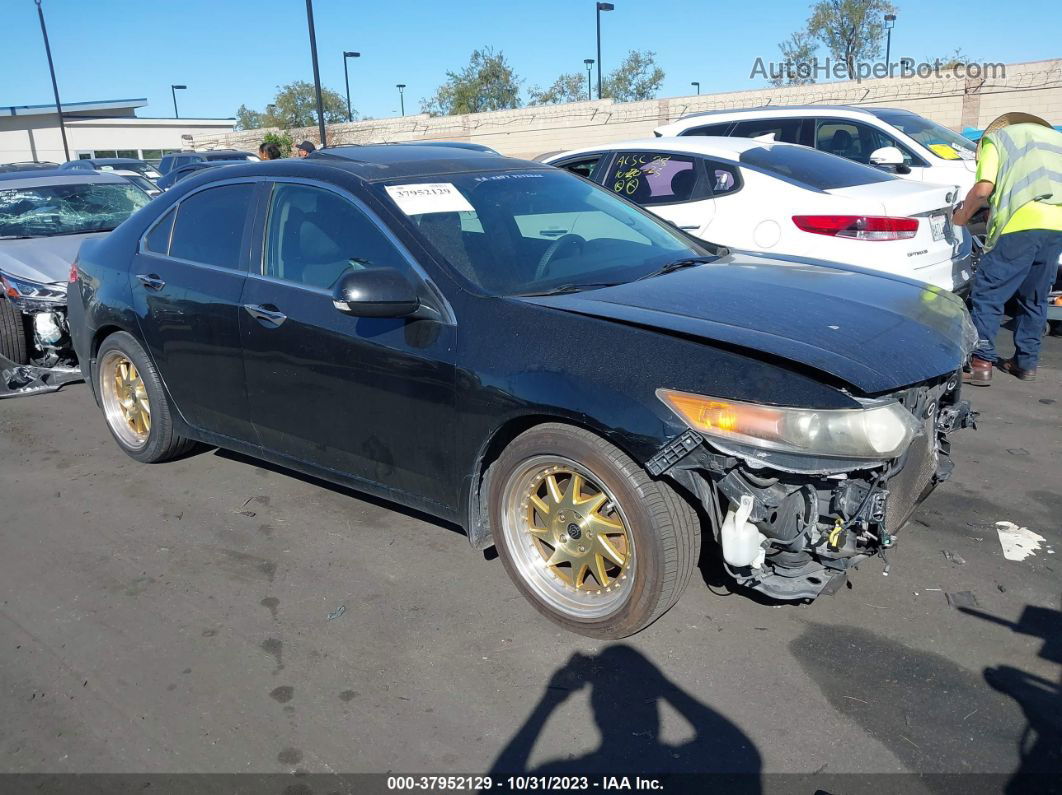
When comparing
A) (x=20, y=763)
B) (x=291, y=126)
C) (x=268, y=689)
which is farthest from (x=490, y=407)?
(x=291, y=126)

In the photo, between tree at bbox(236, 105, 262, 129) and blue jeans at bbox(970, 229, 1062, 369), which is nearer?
blue jeans at bbox(970, 229, 1062, 369)

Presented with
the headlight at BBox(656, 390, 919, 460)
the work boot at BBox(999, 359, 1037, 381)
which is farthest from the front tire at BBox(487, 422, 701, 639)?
the work boot at BBox(999, 359, 1037, 381)

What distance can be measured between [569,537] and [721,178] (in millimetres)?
4269

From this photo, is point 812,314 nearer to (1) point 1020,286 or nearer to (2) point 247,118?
(1) point 1020,286

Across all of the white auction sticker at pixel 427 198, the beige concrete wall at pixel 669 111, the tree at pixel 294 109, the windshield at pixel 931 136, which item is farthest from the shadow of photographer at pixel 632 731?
the tree at pixel 294 109

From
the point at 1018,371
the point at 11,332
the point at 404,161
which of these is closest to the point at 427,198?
the point at 404,161

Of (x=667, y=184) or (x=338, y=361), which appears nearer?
(x=338, y=361)

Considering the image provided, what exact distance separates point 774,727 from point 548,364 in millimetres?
1392

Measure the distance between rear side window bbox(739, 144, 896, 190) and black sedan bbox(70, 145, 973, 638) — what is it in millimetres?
2335

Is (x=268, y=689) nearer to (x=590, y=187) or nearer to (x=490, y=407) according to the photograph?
(x=490, y=407)

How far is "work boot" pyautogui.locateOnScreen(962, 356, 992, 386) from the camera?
6172 millimetres

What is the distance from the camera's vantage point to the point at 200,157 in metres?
24.5

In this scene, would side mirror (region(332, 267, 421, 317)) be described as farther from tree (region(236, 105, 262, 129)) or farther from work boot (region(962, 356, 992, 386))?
tree (region(236, 105, 262, 129))

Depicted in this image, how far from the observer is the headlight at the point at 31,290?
678cm
